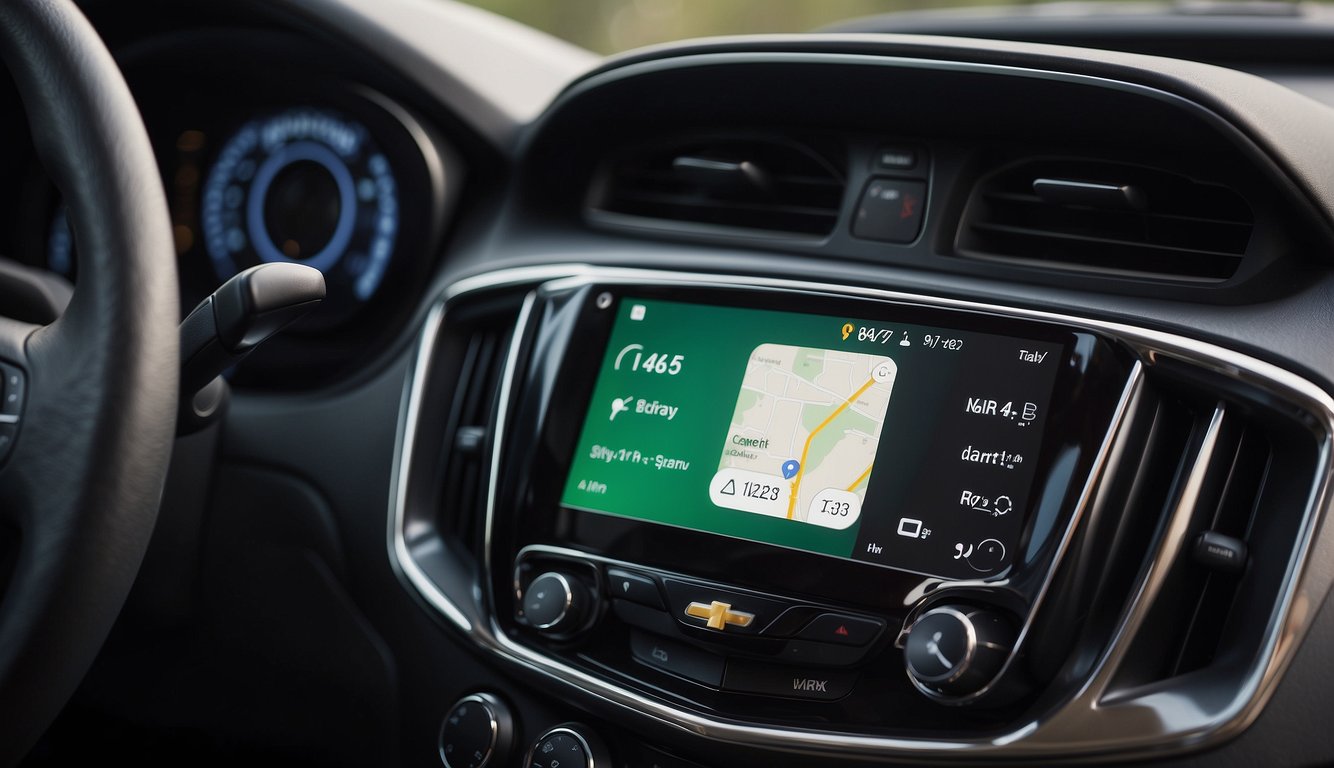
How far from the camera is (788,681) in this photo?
A: 116cm

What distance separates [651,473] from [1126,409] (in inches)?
18.1

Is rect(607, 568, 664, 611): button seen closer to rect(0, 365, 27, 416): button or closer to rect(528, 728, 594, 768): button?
rect(528, 728, 594, 768): button

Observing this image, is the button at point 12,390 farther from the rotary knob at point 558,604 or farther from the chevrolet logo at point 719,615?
the chevrolet logo at point 719,615

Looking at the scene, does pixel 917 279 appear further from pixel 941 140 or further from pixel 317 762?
pixel 317 762

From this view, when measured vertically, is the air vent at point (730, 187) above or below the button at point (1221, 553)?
above

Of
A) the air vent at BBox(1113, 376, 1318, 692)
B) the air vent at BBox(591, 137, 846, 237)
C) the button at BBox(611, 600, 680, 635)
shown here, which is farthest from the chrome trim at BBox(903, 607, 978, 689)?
the air vent at BBox(591, 137, 846, 237)

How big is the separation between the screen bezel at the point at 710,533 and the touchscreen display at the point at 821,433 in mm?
11

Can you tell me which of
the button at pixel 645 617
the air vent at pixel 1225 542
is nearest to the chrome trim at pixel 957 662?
the air vent at pixel 1225 542

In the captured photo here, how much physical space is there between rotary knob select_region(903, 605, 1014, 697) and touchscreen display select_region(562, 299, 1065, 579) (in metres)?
0.05

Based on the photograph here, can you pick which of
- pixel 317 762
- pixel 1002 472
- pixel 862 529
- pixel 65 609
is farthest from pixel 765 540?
pixel 317 762

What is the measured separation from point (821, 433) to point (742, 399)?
96mm

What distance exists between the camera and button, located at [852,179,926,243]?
130cm

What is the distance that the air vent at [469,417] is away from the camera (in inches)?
56.2

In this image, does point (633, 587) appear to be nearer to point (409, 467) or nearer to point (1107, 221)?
Answer: point (409, 467)
